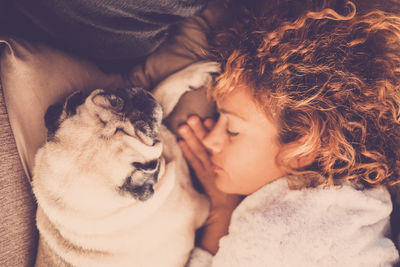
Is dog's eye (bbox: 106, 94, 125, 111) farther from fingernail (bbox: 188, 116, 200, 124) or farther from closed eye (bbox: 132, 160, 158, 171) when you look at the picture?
fingernail (bbox: 188, 116, 200, 124)

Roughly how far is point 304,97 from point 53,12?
891 mm

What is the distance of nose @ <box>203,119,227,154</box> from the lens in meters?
1.15

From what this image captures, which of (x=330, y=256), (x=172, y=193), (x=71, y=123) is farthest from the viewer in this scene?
(x=172, y=193)

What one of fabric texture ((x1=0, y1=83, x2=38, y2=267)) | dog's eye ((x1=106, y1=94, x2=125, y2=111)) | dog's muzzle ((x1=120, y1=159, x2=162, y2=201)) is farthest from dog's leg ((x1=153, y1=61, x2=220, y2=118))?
fabric texture ((x1=0, y1=83, x2=38, y2=267))

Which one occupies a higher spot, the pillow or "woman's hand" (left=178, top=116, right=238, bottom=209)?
the pillow

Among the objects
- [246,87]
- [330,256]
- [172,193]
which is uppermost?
[246,87]

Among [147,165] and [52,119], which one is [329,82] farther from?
[52,119]

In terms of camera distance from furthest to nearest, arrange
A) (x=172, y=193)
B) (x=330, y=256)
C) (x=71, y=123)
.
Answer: (x=172, y=193) < (x=330, y=256) < (x=71, y=123)

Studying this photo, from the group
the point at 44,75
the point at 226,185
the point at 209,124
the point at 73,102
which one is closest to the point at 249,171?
the point at 226,185

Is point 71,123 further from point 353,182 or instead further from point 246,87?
point 353,182

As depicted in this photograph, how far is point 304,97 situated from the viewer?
0.97 meters

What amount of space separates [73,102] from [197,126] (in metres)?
0.51

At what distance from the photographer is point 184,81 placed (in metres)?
1.18

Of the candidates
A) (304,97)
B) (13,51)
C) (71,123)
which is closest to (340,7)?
(304,97)
